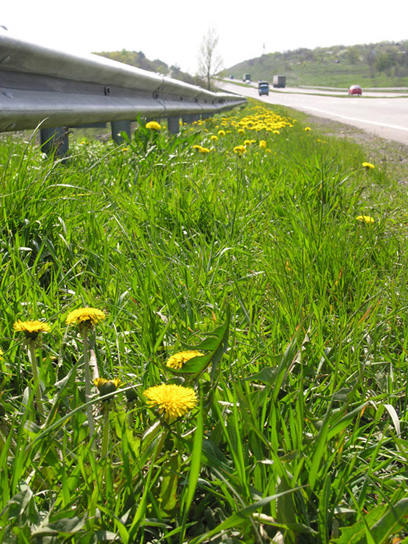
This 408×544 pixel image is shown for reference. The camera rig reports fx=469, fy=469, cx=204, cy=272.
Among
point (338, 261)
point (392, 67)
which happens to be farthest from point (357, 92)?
point (338, 261)

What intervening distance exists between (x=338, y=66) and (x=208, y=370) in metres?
140

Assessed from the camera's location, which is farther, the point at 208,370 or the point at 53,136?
the point at 53,136

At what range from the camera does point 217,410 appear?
1.02 meters

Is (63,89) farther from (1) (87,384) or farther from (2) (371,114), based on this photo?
(2) (371,114)

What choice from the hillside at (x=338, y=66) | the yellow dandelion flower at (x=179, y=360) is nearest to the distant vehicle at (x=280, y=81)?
the hillside at (x=338, y=66)

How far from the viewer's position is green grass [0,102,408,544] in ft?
2.68

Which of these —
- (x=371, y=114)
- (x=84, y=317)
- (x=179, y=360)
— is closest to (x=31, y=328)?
(x=84, y=317)

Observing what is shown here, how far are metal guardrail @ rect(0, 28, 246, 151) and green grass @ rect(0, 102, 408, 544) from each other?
14.7 inches

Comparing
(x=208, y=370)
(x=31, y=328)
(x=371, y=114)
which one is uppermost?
(x=371, y=114)

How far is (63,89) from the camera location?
10.2 feet

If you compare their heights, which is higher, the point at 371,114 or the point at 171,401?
the point at 371,114

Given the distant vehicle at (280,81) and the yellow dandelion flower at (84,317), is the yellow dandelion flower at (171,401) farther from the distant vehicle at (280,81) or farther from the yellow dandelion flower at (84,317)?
the distant vehicle at (280,81)

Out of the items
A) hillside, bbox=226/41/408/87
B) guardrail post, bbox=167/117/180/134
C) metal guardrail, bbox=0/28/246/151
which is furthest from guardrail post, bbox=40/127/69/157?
hillside, bbox=226/41/408/87

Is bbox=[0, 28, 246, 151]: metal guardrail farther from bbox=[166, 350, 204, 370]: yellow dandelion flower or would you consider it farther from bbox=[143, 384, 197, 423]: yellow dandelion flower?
bbox=[143, 384, 197, 423]: yellow dandelion flower
